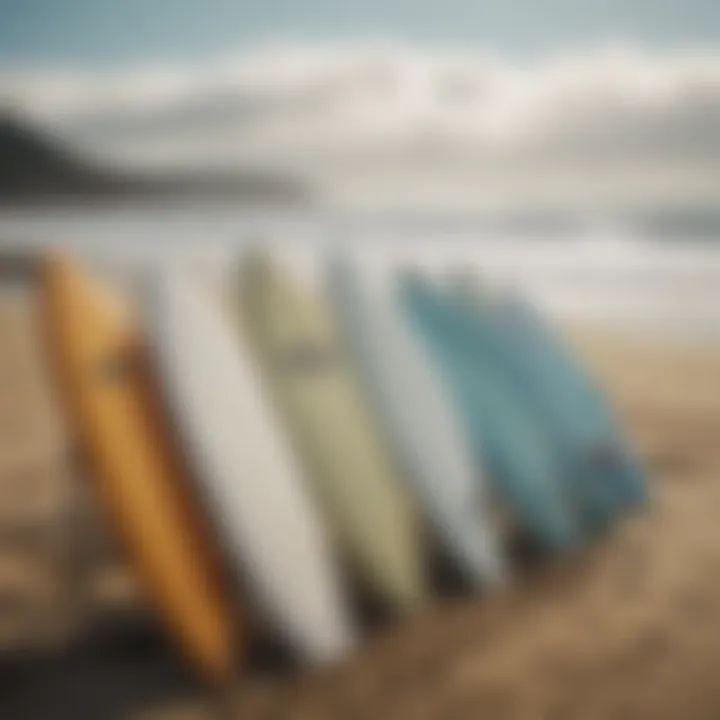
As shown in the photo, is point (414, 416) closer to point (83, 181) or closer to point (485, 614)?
point (485, 614)

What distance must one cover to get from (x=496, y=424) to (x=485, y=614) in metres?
0.21

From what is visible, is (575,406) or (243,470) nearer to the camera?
(243,470)

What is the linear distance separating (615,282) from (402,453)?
0.32m

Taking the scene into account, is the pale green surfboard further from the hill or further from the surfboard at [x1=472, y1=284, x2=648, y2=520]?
the surfboard at [x1=472, y1=284, x2=648, y2=520]

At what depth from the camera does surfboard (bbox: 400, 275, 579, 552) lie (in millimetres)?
1387

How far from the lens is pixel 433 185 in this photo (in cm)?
141

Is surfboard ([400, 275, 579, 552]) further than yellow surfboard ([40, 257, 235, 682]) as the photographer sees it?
Yes

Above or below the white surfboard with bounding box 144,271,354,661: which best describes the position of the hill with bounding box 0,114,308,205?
above

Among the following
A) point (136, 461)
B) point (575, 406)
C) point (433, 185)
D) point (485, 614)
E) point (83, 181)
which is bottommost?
point (485, 614)

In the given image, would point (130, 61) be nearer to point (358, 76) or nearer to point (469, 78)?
point (358, 76)

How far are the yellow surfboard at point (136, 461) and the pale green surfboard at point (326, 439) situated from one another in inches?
5.2

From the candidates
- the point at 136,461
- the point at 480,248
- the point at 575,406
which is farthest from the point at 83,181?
the point at 575,406

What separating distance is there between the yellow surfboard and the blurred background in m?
0.05

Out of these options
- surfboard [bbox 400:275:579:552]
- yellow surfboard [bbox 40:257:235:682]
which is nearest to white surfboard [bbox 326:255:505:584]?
surfboard [bbox 400:275:579:552]
